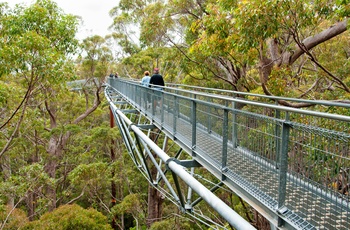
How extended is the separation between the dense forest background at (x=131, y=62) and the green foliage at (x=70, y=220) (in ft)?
0.14

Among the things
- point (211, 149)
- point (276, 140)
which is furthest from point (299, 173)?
point (211, 149)

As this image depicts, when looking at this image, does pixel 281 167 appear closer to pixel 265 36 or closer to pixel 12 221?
pixel 265 36

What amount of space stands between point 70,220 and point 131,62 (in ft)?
39.1

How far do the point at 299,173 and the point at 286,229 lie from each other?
0.48 m

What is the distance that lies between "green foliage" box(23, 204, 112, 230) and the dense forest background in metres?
0.04

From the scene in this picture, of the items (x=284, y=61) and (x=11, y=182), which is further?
(x=11, y=182)

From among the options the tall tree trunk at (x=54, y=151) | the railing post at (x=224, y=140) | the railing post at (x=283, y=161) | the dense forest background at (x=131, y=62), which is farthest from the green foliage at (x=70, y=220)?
the railing post at (x=283, y=161)

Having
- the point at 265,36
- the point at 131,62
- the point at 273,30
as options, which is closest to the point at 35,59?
the point at 265,36

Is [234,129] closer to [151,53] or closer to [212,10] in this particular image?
[212,10]

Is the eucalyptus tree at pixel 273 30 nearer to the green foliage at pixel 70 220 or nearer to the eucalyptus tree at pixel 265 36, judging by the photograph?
the eucalyptus tree at pixel 265 36

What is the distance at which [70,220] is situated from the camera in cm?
1146

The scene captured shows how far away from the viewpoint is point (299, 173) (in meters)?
2.52

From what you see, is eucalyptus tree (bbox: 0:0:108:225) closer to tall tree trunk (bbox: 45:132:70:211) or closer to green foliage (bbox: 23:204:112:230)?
tall tree trunk (bbox: 45:132:70:211)

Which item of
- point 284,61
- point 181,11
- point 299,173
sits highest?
point 181,11
